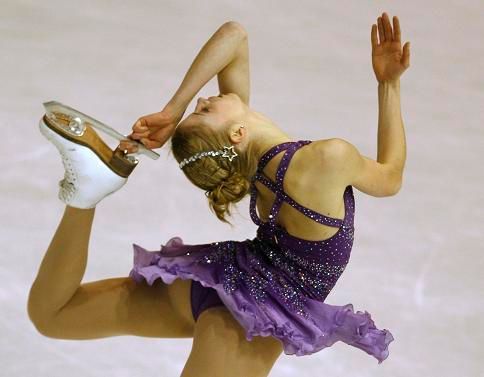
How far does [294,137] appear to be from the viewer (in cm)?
409

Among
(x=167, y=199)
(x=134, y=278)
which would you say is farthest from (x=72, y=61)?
(x=134, y=278)

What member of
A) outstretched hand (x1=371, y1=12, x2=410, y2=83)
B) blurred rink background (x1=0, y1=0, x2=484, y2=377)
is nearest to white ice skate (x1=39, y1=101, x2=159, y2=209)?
outstretched hand (x1=371, y1=12, x2=410, y2=83)

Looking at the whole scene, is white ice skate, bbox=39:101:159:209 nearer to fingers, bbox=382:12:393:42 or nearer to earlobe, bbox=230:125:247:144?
earlobe, bbox=230:125:247:144

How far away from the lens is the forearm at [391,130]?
2.56m

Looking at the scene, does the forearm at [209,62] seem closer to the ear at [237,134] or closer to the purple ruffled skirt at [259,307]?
the ear at [237,134]

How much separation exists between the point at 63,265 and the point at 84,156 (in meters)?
0.28

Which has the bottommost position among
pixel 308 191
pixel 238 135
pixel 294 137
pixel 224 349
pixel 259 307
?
pixel 224 349

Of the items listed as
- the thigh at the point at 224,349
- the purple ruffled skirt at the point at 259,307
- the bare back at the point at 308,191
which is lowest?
the thigh at the point at 224,349

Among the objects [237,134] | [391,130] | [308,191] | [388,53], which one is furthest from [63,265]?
[388,53]

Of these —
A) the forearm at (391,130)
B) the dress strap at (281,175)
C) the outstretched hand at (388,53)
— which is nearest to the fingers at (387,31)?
the outstretched hand at (388,53)

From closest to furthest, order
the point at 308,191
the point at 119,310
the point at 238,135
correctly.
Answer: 1. the point at 308,191
2. the point at 238,135
3. the point at 119,310

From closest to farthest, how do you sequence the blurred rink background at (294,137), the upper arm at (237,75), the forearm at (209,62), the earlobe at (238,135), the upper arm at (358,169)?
the upper arm at (358,169) < the earlobe at (238,135) < the forearm at (209,62) < the upper arm at (237,75) < the blurred rink background at (294,137)

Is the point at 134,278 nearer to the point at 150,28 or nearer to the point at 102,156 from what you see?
the point at 102,156

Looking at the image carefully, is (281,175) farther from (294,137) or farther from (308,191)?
(294,137)
